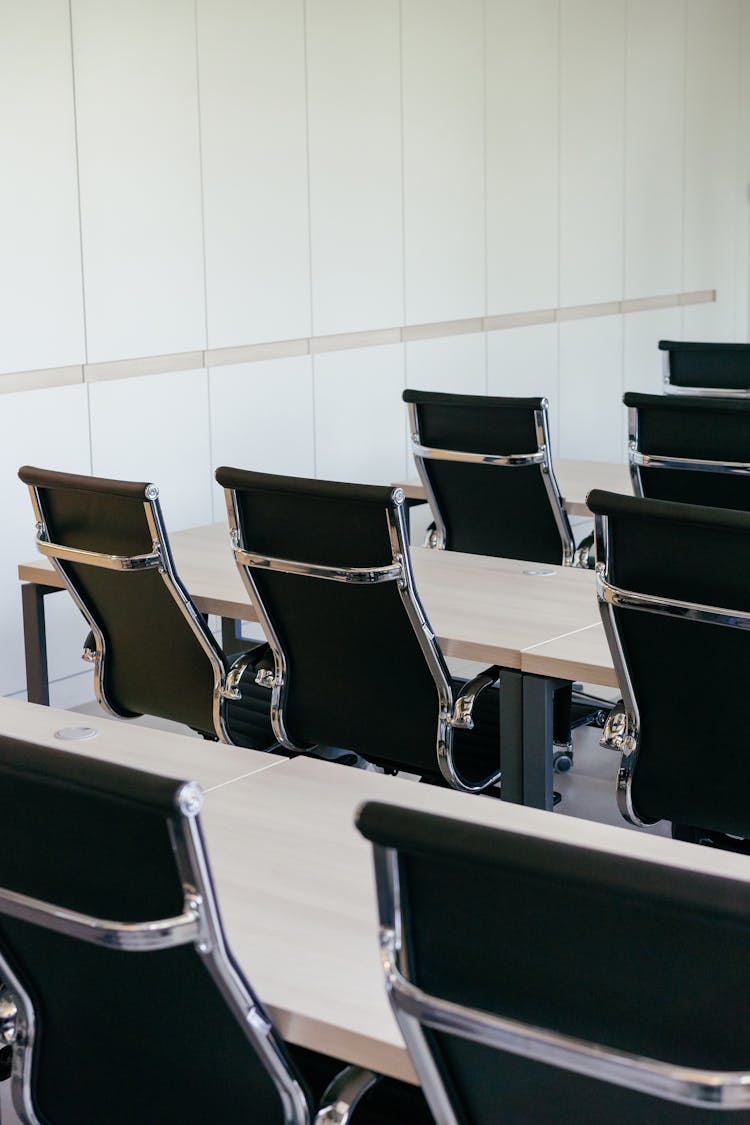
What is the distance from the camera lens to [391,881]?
1.20 m

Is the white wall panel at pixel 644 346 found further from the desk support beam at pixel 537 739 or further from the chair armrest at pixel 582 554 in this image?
the desk support beam at pixel 537 739

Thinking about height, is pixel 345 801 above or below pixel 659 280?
below

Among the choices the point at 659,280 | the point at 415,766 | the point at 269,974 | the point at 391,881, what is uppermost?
the point at 659,280

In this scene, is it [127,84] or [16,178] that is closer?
[16,178]

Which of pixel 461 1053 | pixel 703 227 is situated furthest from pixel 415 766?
pixel 703 227

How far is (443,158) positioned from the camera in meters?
6.53

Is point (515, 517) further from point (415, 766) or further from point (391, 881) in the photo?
point (391, 881)

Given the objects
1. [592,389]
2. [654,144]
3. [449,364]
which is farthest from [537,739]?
[654,144]

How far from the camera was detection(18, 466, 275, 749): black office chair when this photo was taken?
10.1 ft

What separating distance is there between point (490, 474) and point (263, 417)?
167 centimetres

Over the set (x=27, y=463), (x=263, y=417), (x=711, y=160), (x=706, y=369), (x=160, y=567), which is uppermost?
(x=711, y=160)

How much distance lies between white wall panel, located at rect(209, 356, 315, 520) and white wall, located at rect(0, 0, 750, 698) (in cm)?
1

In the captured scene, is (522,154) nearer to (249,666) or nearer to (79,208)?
(79,208)

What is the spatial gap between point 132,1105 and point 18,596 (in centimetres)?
339
